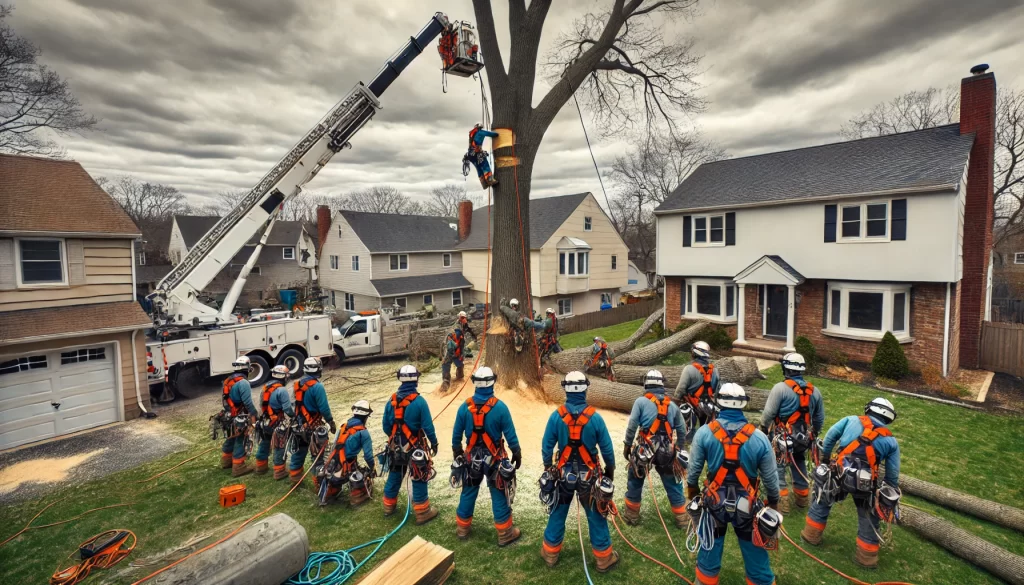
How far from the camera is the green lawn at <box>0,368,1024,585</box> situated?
535cm

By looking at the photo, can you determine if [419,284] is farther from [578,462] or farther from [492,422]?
[578,462]

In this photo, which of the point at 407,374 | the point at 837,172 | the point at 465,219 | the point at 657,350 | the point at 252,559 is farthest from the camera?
the point at 465,219

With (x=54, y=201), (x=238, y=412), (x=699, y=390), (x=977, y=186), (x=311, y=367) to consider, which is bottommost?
(x=238, y=412)

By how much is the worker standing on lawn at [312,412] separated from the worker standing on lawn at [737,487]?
5.66m

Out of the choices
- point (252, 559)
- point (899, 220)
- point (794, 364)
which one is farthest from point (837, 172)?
point (252, 559)

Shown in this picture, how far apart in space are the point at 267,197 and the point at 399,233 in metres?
19.7

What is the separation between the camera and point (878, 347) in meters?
14.0

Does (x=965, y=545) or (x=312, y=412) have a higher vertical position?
(x=312, y=412)

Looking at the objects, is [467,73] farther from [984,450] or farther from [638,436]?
[984,450]

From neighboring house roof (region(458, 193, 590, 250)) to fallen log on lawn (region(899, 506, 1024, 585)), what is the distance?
74.5 feet

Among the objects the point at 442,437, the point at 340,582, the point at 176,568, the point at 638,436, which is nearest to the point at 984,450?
the point at 638,436

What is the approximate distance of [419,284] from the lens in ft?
105

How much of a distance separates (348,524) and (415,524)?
0.97 m

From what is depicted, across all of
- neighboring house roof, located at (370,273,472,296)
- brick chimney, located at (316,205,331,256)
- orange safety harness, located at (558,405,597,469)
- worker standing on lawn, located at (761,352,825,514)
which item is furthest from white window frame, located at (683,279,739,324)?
brick chimney, located at (316,205,331,256)
